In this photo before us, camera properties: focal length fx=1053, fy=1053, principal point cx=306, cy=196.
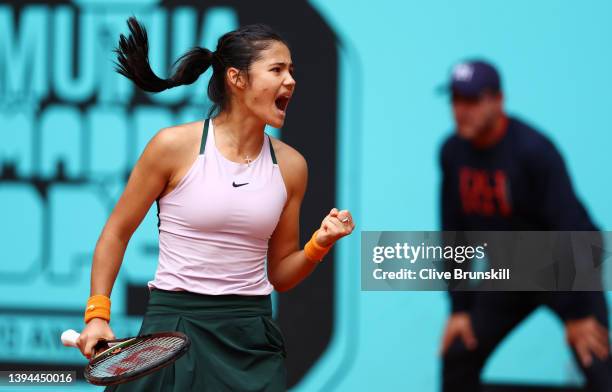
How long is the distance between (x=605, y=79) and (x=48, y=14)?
2433 mm

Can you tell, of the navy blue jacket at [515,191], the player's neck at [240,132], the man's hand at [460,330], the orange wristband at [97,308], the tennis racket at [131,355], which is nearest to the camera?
the tennis racket at [131,355]

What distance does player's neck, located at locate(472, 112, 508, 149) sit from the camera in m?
4.41

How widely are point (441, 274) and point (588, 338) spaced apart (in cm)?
66

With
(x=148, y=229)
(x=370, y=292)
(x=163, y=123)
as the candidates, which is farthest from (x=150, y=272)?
(x=370, y=292)

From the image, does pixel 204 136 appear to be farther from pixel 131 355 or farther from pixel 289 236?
pixel 131 355

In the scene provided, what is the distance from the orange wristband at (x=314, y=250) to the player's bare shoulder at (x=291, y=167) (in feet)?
0.51

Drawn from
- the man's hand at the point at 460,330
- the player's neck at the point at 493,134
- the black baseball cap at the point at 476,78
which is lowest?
the man's hand at the point at 460,330

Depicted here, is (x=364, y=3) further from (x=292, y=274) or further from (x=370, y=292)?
(x=292, y=274)

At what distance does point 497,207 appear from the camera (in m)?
4.39

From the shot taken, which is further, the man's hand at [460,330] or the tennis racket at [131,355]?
the man's hand at [460,330]

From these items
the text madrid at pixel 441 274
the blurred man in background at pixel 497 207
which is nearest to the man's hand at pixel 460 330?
the blurred man in background at pixel 497 207

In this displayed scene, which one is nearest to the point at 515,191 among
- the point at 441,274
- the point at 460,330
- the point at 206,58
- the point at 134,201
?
the point at 441,274

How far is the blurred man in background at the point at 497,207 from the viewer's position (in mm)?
4359

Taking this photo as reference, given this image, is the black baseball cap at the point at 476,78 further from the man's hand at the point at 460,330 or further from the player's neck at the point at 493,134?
the man's hand at the point at 460,330
